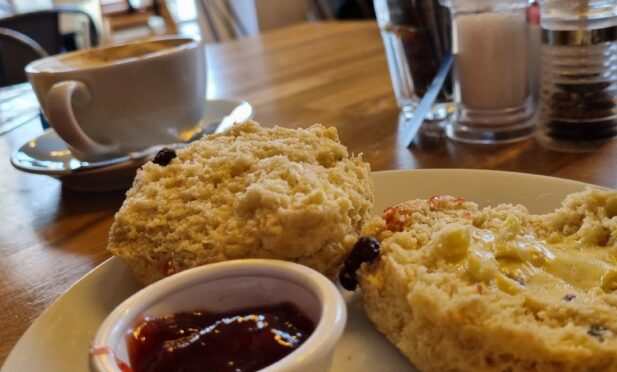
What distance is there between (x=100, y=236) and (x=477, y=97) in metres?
0.89

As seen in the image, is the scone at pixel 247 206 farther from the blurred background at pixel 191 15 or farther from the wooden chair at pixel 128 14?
the wooden chair at pixel 128 14

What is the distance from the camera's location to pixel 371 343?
798 mm

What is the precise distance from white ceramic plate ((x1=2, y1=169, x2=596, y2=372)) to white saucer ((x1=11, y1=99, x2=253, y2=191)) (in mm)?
366

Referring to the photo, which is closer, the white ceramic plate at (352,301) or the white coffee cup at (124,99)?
the white ceramic plate at (352,301)

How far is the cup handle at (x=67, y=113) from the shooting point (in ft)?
4.22

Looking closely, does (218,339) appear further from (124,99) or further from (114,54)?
(114,54)

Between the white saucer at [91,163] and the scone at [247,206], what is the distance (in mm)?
304

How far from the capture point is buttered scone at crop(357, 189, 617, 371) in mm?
653

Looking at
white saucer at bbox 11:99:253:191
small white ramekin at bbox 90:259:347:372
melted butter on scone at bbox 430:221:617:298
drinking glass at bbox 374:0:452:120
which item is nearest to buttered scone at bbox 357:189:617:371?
melted butter on scone at bbox 430:221:617:298

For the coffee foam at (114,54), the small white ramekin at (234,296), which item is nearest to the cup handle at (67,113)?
the coffee foam at (114,54)

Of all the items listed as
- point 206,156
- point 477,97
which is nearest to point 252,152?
point 206,156

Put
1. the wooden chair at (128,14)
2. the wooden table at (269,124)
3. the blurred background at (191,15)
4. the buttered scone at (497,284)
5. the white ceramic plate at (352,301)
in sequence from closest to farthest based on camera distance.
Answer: the buttered scone at (497,284), the white ceramic plate at (352,301), the wooden table at (269,124), the blurred background at (191,15), the wooden chair at (128,14)

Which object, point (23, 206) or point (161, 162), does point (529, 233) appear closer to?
point (161, 162)

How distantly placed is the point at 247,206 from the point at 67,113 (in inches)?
25.7
